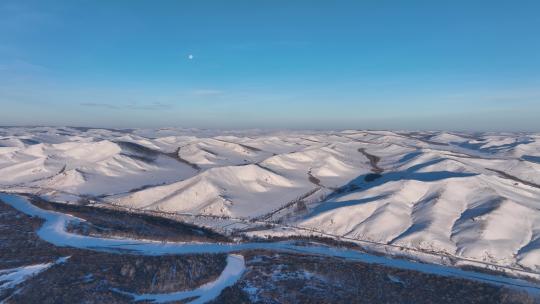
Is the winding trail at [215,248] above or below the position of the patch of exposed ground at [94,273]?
below

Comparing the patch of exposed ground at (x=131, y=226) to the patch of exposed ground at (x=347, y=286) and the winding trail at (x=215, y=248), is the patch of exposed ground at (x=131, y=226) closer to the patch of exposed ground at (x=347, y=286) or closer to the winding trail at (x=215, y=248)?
the winding trail at (x=215, y=248)

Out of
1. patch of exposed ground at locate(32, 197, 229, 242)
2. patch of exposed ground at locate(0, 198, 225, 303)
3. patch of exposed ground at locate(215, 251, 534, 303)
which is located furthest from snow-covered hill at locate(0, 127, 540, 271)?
patch of exposed ground at locate(0, 198, 225, 303)

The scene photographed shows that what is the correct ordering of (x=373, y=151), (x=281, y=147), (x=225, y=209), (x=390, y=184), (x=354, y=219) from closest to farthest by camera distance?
(x=354, y=219), (x=225, y=209), (x=390, y=184), (x=373, y=151), (x=281, y=147)

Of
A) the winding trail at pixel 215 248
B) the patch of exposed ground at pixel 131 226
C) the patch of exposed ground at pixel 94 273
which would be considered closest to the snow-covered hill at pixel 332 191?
the winding trail at pixel 215 248

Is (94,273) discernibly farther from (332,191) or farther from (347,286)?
(332,191)

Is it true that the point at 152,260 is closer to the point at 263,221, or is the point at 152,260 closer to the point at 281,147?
the point at 263,221

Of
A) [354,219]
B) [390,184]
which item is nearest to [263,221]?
[354,219]

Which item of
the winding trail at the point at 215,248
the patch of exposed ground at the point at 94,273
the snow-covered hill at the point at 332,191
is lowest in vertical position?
the winding trail at the point at 215,248

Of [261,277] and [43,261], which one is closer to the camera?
Answer: [261,277]
